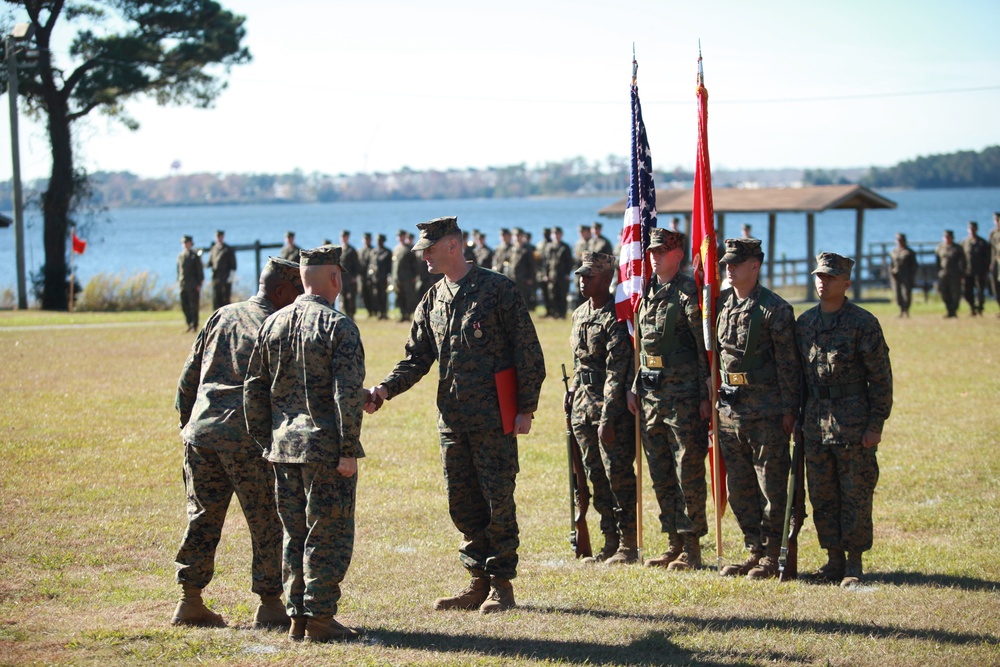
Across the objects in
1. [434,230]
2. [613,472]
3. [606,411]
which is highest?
[434,230]

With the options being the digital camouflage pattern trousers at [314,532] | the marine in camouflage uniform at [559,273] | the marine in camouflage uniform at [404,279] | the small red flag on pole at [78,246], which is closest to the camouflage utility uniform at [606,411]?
the digital camouflage pattern trousers at [314,532]

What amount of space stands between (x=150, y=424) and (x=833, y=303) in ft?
A: 27.3

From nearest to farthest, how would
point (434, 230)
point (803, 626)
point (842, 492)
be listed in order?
point (803, 626), point (434, 230), point (842, 492)

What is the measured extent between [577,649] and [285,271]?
8.53 ft

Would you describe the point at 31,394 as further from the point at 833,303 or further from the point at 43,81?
the point at 43,81

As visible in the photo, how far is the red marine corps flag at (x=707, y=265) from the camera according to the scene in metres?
7.16

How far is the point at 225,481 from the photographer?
6.07 m

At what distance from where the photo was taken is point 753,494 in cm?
730

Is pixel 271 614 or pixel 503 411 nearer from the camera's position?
pixel 271 614

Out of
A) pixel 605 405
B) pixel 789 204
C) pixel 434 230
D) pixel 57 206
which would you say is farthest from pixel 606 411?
pixel 57 206

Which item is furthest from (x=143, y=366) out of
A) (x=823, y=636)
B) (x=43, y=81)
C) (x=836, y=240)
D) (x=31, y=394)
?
(x=836, y=240)

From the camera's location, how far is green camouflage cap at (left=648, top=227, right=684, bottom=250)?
24.4ft

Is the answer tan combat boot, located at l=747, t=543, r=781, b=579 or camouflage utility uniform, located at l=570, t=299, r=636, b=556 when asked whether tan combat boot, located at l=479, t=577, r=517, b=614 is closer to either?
camouflage utility uniform, located at l=570, t=299, r=636, b=556

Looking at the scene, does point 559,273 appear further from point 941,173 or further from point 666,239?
point 941,173
